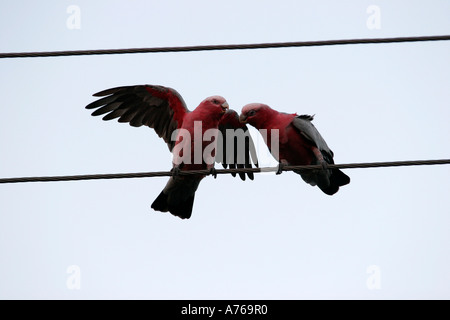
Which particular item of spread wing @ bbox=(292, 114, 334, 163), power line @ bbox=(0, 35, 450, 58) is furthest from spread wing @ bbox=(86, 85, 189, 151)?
power line @ bbox=(0, 35, 450, 58)

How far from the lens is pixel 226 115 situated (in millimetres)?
9680

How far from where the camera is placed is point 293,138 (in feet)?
29.3

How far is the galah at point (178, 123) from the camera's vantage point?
29.4 feet

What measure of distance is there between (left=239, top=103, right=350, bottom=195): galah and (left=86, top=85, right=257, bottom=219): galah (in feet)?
1.45

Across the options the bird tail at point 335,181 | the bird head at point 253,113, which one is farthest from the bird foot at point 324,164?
the bird head at point 253,113

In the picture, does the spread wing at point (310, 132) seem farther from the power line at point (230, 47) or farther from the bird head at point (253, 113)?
the power line at point (230, 47)

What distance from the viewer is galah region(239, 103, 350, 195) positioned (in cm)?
891

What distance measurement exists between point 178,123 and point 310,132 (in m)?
1.75

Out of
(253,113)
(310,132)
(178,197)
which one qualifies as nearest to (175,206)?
(178,197)

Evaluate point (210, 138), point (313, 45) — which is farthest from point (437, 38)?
point (210, 138)

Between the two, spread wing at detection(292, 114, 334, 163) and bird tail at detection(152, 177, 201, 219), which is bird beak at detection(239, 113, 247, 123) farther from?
bird tail at detection(152, 177, 201, 219)

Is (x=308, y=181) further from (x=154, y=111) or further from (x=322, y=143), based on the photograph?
(x=154, y=111)

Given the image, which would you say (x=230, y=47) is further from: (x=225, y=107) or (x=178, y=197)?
(x=178, y=197)

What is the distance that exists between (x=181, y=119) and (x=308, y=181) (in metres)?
1.78
